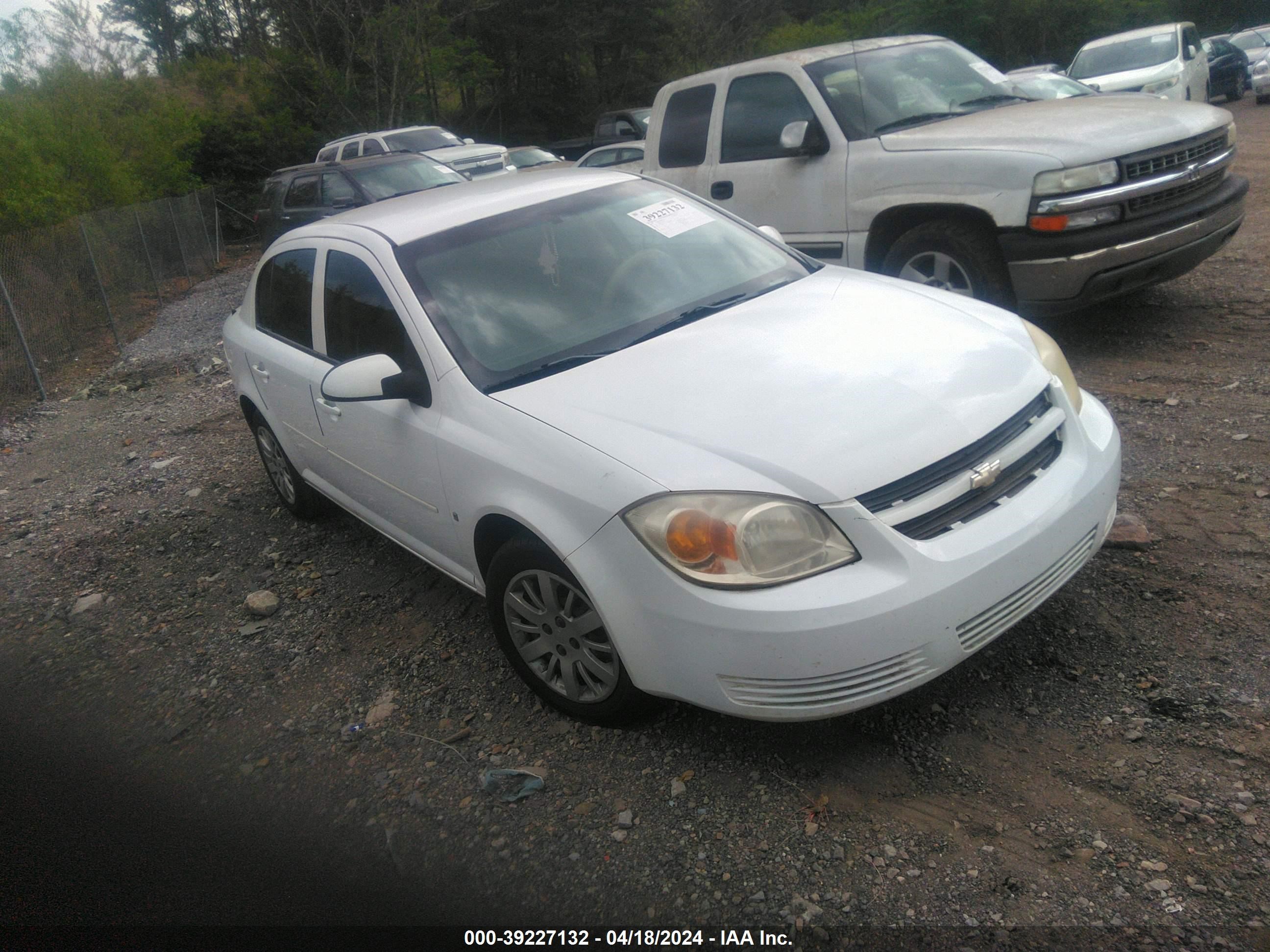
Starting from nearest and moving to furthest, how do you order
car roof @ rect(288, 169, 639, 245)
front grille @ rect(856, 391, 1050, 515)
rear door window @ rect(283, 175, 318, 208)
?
A: front grille @ rect(856, 391, 1050, 515), car roof @ rect(288, 169, 639, 245), rear door window @ rect(283, 175, 318, 208)

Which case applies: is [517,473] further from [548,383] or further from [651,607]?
[651,607]

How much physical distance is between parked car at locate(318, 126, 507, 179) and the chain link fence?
3.88m

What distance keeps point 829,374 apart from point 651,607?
0.96 metres

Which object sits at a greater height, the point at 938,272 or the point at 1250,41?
the point at 938,272

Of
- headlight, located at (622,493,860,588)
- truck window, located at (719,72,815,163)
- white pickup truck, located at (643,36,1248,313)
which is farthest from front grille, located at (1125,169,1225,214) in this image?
headlight, located at (622,493,860,588)

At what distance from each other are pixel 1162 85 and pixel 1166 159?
11450 millimetres

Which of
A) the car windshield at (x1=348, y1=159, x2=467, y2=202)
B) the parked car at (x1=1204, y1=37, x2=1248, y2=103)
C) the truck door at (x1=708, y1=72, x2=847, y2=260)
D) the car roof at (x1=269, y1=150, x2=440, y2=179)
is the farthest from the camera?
the parked car at (x1=1204, y1=37, x2=1248, y2=103)

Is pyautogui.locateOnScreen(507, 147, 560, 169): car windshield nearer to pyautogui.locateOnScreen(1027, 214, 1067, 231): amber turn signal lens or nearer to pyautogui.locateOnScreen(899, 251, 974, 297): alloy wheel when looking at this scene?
pyautogui.locateOnScreen(899, 251, 974, 297): alloy wheel

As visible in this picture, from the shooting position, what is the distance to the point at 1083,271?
17.5ft

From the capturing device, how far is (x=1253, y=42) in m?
25.1

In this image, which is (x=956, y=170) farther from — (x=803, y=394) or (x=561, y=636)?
(x=561, y=636)

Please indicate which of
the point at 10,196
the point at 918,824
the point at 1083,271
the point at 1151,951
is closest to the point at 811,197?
the point at 1083,271

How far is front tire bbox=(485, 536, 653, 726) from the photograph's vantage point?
3049 mm

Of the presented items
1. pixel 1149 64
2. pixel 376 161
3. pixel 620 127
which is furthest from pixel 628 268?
pixel 620 127
